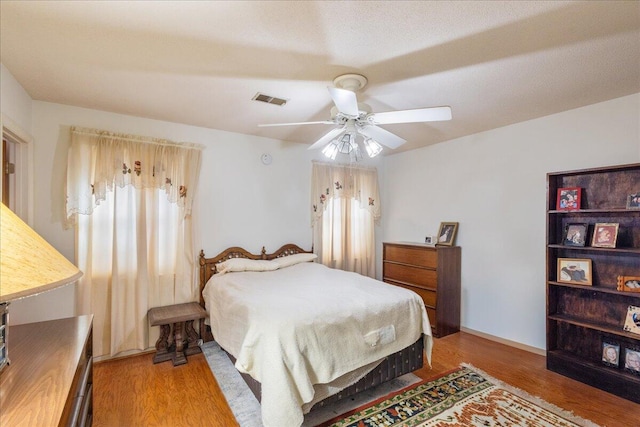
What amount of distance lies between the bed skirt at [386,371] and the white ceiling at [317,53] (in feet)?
7.04

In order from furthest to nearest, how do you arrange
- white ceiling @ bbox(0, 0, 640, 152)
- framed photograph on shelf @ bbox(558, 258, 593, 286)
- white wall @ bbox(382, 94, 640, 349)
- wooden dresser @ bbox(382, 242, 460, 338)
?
wooden dresser @ bbox(382, 242, 460, 338) → white wall @ bbox(382, 94, 640, 349) → framed photograph on shelf @ bbox(558, 258, 593, 286) → white ceiling @ bbox(0, 0, 640, 152)

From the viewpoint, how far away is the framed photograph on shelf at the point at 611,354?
8.18 feet

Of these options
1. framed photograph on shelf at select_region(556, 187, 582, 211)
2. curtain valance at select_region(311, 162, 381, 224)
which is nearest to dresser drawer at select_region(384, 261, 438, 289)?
curtain valance at select_region(311, 162, 381, 224)

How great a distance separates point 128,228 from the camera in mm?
3037

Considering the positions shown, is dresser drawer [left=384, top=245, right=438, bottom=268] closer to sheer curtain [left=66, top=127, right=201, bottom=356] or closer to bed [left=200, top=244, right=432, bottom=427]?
bed [left=200, top=244, right=432, bottom=427]

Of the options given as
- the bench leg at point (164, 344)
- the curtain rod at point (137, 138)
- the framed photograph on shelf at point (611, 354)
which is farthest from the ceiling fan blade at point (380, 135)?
the bench leg at point (164, 344)

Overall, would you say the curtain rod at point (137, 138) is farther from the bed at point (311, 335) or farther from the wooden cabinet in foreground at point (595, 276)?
the wooden cabinet in foreground at point (595, 276)

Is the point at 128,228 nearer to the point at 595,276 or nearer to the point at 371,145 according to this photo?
the point at 371,145

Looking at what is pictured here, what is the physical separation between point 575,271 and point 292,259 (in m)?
2.85

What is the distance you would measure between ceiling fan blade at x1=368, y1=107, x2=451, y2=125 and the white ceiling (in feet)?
1.02

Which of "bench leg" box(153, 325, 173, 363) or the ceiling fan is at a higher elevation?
the ceiling fan

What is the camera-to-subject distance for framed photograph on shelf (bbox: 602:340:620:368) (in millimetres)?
2492

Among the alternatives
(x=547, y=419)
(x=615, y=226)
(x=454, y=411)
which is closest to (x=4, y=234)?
(x=454, y=411)

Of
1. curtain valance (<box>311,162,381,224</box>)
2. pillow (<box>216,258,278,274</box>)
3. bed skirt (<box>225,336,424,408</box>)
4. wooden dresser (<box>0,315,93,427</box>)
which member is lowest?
bed skirt (<box>225,336,424,408</box>)
